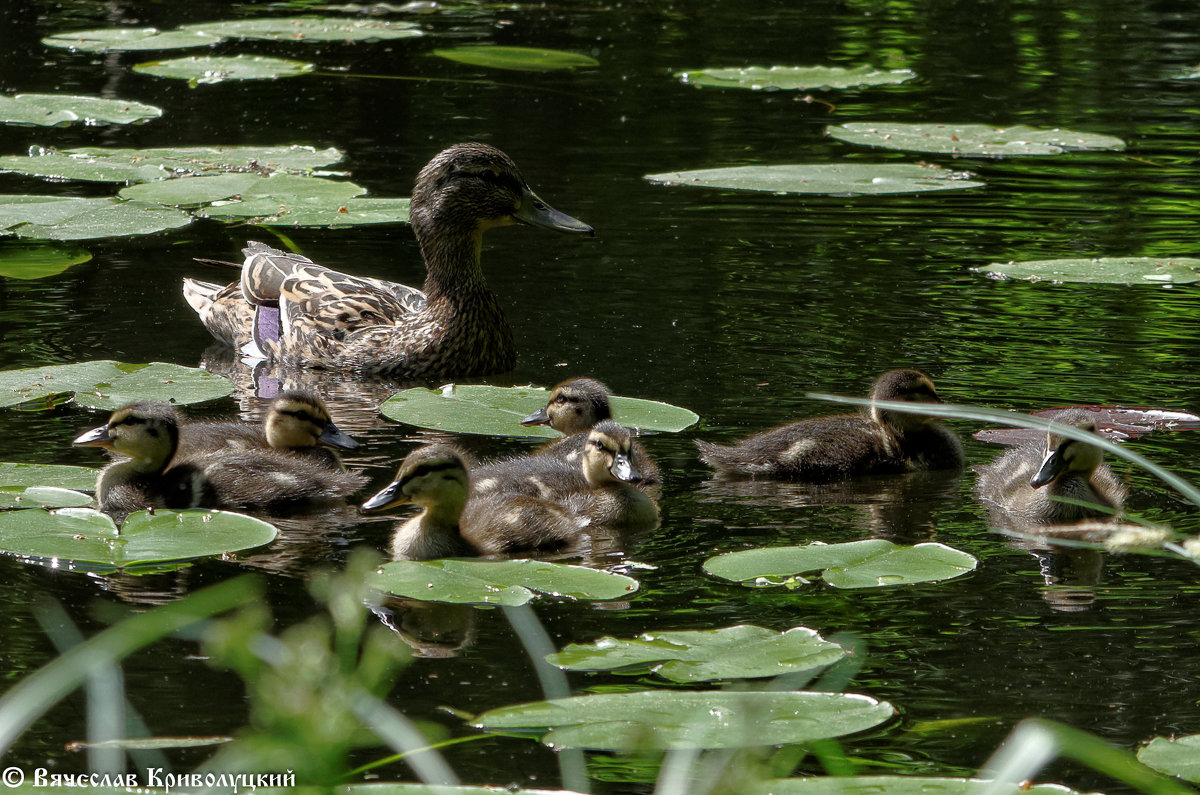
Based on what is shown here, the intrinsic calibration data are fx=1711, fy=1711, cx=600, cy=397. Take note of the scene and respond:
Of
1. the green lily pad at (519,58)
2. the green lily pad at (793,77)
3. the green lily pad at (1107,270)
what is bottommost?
the green lily pad at (1107,270)

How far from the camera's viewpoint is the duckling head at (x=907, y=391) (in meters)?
5.65

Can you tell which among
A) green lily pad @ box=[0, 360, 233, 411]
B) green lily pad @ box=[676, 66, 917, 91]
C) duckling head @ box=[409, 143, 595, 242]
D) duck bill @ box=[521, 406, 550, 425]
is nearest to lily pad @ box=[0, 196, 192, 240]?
duckling head @ box=[409, 143, 595, 242]

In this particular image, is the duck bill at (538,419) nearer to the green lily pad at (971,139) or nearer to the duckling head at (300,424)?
the duckling head at (300,424)

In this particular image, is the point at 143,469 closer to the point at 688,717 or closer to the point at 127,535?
the point at 127,535

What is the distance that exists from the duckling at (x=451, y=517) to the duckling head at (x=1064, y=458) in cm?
140

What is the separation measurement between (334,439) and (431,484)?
3.03ft

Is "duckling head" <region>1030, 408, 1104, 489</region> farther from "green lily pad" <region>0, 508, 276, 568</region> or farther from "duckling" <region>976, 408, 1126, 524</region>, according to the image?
"green lily pad" <region>0, 508, 276, 568</region>

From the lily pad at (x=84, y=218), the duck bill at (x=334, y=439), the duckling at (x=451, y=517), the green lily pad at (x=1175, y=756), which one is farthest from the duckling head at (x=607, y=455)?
the lily pad at (x=84, y=218)

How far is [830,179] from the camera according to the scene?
9.41 m

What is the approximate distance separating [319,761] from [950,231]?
721 cm

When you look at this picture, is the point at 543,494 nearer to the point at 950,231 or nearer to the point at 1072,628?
the point at 1072,628

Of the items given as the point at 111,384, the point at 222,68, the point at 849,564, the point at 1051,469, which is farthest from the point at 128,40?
the point at 849,564

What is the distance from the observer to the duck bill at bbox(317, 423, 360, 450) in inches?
217

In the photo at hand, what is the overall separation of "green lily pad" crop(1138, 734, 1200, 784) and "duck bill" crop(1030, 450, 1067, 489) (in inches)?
61.9
